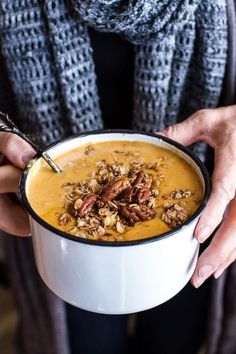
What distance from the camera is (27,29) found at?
743mm

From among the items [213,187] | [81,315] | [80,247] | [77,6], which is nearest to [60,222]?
[80,247]

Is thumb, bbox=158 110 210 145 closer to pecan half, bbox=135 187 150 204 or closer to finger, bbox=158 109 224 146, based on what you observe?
finger, bbox=158 109 224 146

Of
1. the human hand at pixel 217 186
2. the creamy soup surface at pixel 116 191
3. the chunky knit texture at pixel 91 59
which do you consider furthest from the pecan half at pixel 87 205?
the chunky knit texture at pixel 91 59

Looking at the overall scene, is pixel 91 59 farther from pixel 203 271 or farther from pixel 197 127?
pixel 203 271

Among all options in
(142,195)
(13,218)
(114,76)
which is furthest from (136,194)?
(114,76)

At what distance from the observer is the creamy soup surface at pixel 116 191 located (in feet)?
1.69

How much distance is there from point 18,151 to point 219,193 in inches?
8.9

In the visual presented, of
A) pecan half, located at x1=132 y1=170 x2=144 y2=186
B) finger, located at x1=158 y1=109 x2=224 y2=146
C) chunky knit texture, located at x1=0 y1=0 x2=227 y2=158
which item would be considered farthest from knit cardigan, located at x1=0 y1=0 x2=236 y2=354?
pecan half, located at x1=132 y1=170 x2=144 y2=186

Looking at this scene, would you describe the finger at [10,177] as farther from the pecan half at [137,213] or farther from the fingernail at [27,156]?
the pecan half at [137,213]

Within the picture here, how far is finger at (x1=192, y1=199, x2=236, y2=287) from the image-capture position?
22.7 inches

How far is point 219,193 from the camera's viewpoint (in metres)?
0.57

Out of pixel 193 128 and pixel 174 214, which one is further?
pixel 193 128

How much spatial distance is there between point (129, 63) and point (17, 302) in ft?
1.73

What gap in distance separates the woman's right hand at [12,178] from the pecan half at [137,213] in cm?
15
